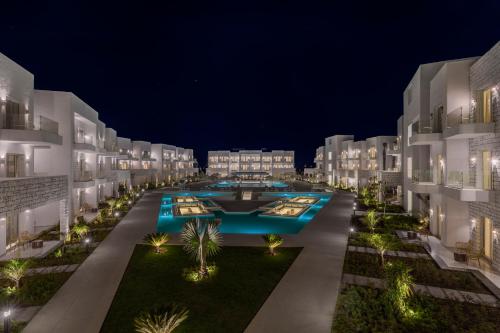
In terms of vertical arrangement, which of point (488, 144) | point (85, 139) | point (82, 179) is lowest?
point (82, 179)

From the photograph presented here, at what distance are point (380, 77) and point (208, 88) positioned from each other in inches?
2874

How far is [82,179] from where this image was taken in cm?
2411

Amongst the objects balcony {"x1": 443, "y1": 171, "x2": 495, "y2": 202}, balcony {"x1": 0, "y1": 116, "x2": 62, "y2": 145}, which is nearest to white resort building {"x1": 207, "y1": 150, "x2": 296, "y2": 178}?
balcony {"x1": 0, "y1": 116, "x2": 62, "y2": 145}

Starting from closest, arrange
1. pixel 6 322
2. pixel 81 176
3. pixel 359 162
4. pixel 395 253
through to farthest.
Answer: pixel 6 322 → pixel 395 253 → pixel 81 176 → pixel 359 162

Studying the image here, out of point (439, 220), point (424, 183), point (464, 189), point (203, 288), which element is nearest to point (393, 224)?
point (439, 220)

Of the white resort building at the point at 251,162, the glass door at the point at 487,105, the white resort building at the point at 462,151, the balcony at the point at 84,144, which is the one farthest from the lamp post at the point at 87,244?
the white resort building at the point at 251,162

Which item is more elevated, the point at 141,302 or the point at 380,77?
the point at 380,77

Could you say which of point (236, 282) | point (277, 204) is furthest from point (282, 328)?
point (277, 204)

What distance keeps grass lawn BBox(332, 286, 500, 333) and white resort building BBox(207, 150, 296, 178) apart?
83.6 metres

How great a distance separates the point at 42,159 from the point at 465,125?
83.4 feet

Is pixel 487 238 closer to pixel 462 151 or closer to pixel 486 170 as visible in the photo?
pixel 486 170

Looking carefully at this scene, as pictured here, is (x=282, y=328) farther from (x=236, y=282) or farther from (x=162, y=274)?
(x=162, y=274)

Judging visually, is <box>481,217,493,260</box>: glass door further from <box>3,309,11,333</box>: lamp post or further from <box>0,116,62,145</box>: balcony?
<box>0,116,62,145</box>: balcony

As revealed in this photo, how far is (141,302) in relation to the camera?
31.3 ft
